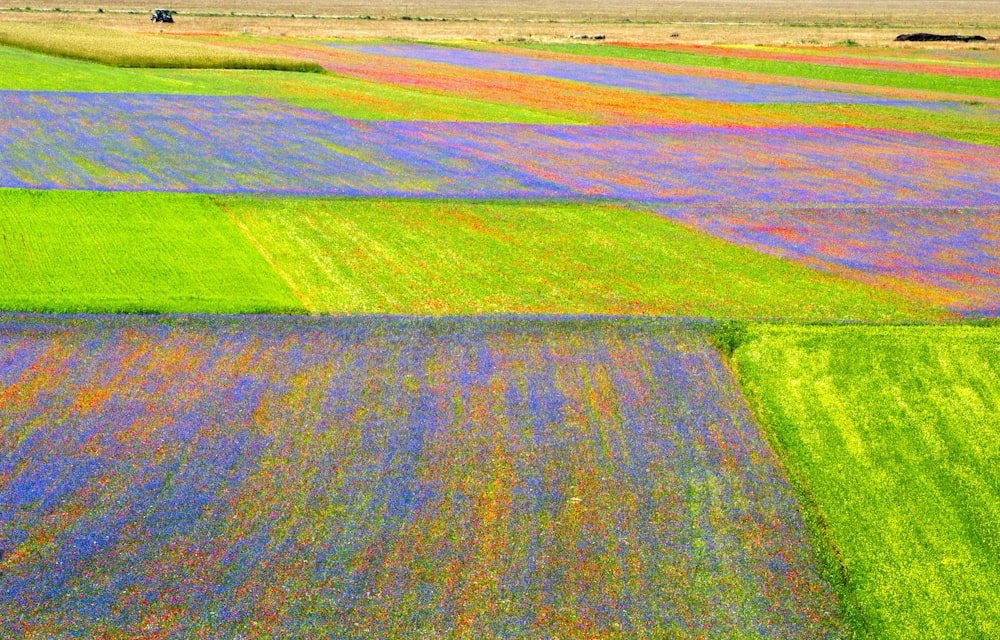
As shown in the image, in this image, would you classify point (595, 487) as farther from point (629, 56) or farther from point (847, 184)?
point (629, 56)

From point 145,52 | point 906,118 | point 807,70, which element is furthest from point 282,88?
point 807,70

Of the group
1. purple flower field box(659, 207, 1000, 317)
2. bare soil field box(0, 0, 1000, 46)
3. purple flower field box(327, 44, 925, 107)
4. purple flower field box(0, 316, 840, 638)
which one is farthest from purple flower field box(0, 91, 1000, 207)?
bare soil field box(0, 0, 1000, 46)

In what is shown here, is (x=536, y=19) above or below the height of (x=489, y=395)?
above

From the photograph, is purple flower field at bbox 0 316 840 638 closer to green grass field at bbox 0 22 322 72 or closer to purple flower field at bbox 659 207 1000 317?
purple flower field at bbox 659 207 1000 317

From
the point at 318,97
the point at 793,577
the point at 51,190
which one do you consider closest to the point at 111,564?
the point at 793,577

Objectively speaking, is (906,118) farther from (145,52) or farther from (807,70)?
(145,52)

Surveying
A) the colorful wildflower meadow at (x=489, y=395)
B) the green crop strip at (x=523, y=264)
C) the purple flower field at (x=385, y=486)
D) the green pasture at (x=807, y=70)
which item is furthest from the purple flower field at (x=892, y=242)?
the green pasture at (x=807, y=70)
